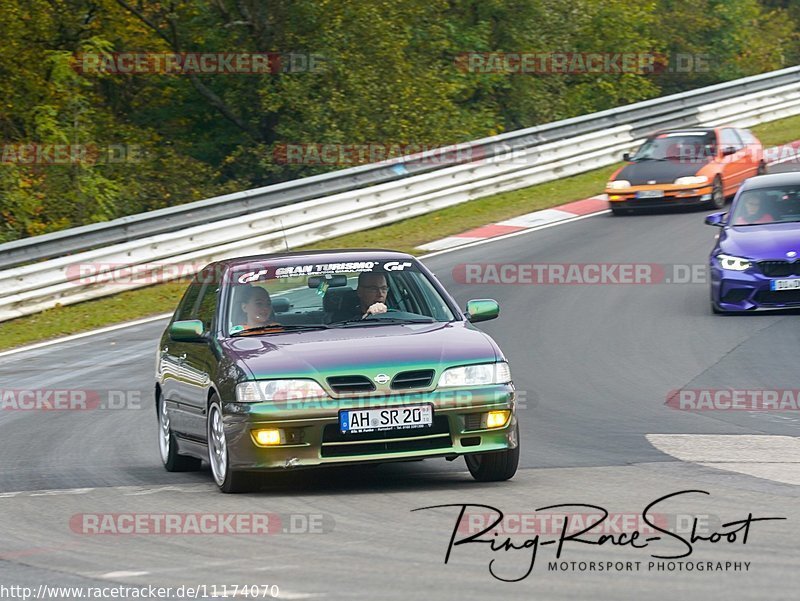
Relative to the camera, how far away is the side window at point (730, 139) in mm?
24672

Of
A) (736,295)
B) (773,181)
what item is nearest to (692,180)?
(773,181)

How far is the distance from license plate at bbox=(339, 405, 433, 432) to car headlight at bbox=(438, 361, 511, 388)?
0.78ft

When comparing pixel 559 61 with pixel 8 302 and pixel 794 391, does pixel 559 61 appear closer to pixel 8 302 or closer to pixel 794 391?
pixel 8 302

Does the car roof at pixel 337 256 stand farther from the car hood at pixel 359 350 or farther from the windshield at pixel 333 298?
→ the car hood at pixel 359 350

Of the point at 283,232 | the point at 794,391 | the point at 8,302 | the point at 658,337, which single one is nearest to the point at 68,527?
the point at 794,391

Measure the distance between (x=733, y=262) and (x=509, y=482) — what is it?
8.21m

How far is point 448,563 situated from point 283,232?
16.0m

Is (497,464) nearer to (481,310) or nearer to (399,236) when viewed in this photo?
(481,310)

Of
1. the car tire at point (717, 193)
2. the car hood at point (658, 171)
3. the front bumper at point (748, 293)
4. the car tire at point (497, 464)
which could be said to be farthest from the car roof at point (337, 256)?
the car tire at point (717, 193)

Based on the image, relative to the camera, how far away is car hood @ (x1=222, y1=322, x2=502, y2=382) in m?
8.13

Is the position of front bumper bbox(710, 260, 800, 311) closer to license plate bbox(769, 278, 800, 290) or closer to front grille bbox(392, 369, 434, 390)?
license plate bbox(769, 278, 800, 290)

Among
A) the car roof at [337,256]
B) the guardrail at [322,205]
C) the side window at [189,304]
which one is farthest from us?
the guardrail at [322,205]

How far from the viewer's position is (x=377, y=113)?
2930 cm

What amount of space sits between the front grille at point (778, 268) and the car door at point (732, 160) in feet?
27.6
